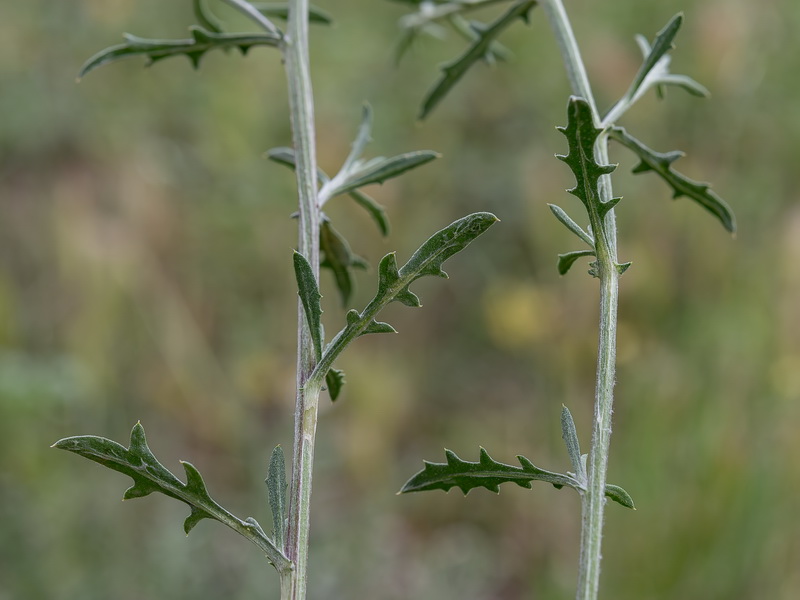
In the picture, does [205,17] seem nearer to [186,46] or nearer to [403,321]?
[186,46]

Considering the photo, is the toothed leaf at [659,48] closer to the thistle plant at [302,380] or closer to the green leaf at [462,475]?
the thistle plant at [302,380]

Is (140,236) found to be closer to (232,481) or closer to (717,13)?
(232,481)

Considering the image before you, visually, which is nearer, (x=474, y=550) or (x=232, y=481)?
(x=474, y=550)

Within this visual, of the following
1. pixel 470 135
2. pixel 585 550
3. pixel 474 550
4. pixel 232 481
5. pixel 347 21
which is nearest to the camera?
pixel 585 550

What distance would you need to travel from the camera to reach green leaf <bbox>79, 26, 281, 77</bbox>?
1.03 metres

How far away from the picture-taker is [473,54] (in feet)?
3.90

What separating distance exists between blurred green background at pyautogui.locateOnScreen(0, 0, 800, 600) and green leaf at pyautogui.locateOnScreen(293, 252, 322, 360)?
2.05 meters

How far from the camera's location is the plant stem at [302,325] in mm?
774

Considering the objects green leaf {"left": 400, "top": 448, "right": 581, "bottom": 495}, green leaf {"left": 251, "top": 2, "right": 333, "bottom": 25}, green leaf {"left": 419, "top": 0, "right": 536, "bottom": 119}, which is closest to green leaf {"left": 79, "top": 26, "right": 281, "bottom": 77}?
green leaf {"left": 251, "top": 2, "right": 333, "bottom": 25}

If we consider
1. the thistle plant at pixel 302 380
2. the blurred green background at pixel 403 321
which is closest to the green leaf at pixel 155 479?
the thistle plant at pixel 302 380

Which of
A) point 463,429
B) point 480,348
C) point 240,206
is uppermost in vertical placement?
point 240,206

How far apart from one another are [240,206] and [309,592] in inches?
76.4

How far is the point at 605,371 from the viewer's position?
2.52 ft

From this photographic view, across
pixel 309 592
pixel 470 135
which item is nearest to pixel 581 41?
pixel 470 135
